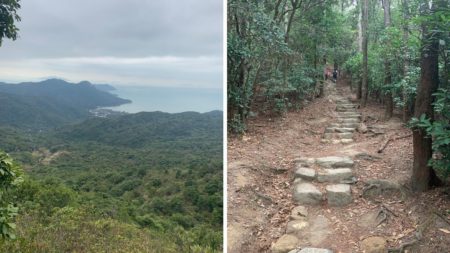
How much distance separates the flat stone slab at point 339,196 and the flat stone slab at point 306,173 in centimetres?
17

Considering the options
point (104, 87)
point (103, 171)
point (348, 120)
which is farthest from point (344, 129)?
point (103, 171)

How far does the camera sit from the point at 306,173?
7.46 feet

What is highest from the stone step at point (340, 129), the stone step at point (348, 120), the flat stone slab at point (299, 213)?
the stone step at point (348, 120)

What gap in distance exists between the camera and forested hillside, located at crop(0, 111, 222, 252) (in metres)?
6.11

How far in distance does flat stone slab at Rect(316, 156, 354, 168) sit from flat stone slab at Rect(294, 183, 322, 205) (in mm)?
281

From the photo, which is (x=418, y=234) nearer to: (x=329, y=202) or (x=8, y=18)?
(x=329, y=202)

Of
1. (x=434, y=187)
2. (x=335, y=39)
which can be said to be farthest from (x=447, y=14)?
(x=335, y=39)

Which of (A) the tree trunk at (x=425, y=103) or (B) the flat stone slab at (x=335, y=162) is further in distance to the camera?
(B) the flat stone slab at (x=335, y=162)

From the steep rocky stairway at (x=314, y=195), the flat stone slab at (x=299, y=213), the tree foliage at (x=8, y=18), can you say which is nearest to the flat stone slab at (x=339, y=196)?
the steep rocky stairway at (x=314, y=195)

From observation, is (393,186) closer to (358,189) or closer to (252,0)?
(358,189)

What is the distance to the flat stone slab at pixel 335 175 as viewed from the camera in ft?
7.15

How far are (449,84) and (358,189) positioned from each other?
2.25 ft

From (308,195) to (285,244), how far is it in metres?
0.34

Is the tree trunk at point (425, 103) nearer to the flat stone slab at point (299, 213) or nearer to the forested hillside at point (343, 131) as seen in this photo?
the forested hillside at point (343, 131)
